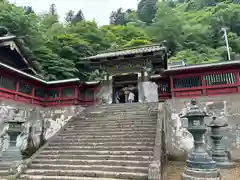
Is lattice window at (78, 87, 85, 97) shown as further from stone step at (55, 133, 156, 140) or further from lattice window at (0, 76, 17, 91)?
stone step at (55, 133, 156, 140)

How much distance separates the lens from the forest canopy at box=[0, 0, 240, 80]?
19422 mm

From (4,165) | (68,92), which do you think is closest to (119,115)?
(68,92)

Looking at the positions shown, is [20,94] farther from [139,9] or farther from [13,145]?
[139,9]

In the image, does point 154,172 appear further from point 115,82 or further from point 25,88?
point 115,82

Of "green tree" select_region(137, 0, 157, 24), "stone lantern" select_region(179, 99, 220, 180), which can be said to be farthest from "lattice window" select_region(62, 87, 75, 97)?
"green tree" select_region(137, 0, 157, 24)

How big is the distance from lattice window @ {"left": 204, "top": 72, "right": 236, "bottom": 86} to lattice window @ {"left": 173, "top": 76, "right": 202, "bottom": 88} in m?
0.38

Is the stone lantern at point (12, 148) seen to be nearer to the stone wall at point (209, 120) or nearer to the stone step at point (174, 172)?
the stone step at point (174, 172)

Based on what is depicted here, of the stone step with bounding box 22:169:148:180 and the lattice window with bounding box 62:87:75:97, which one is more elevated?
the lattice window with bounding box 62:87:75:97

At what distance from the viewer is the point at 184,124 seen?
9.60 m

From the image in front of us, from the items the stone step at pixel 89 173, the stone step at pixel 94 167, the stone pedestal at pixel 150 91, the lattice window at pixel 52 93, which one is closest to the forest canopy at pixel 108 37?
the lattice window at pixel 52 93

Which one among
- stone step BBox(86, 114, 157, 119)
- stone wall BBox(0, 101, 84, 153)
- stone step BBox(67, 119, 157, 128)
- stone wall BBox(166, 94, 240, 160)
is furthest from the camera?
stone wall BBox(0, 101, 84, 153)

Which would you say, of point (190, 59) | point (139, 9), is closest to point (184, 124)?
point (190, 59)

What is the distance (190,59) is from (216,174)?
915 inches

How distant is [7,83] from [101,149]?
6.41 metres
